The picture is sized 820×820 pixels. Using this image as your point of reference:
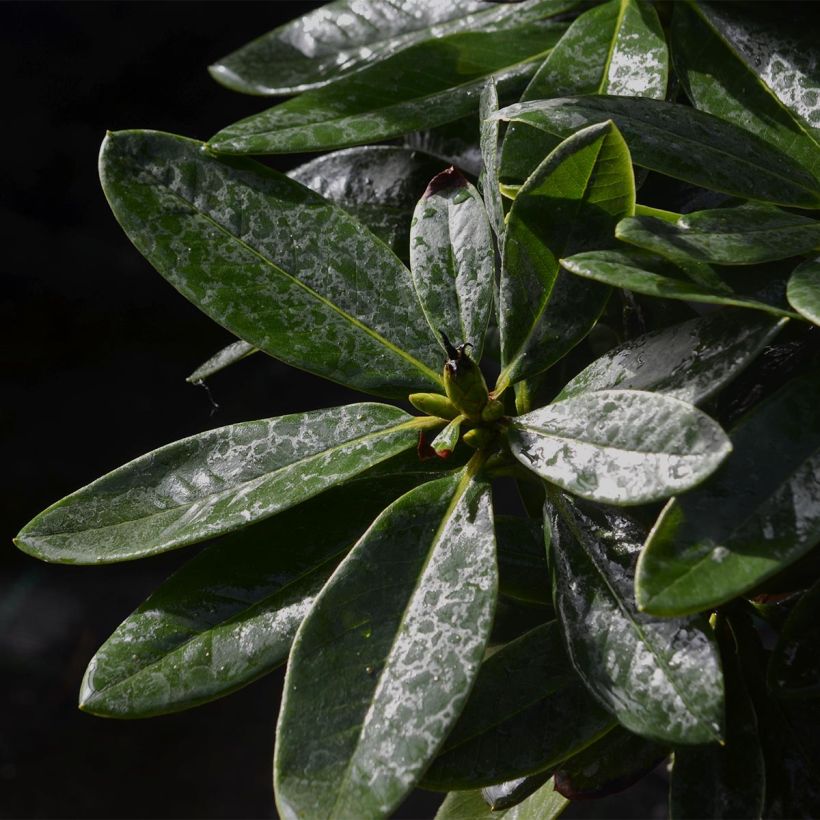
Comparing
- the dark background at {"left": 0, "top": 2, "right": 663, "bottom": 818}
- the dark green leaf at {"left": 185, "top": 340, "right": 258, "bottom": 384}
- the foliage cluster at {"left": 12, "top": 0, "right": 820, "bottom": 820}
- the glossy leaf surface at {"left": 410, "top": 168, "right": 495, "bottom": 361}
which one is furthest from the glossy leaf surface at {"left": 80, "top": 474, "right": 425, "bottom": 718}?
the dark background at {"left": 0, "top": 2, "right": 663, "bottom": 818}

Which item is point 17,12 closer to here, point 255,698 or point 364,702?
point 255,698

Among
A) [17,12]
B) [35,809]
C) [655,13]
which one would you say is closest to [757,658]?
[655,13]

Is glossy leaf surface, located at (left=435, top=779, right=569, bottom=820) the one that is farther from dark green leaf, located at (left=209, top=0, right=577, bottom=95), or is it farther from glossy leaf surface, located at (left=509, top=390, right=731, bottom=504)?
dark green leaf, located at (left=209, top=0, right=577, bottom=95)

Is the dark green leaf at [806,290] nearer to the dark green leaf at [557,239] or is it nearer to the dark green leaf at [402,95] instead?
the dark green leaf at [557,239]

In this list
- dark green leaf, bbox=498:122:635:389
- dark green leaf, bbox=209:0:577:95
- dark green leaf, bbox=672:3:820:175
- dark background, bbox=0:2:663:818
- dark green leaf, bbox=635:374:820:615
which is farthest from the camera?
dark background, bbox=0:2:663:818

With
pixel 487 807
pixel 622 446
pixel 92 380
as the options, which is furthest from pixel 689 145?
pixel 92 380

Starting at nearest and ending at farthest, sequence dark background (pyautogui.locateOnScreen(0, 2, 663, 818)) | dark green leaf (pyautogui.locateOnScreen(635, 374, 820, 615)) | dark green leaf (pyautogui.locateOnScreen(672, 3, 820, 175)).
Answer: dark green leaf (pyautogui.locateOnScreen(635, 374, 820, 615)), dark green leaf (pyautogui.locateOnScreen(672, 3, 820, 175)), dark background (pyautogui.locateOnScreen(0, 2, 663, 818))
